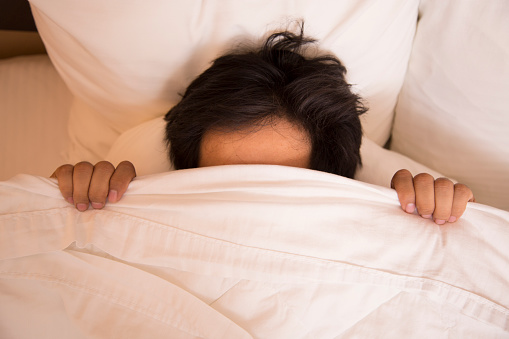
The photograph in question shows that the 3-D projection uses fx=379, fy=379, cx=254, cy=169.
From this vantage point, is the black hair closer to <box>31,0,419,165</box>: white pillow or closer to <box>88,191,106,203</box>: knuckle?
<box>31,0,419,165</box>: white pillow

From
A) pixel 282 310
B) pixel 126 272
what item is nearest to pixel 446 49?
pixel 282 310

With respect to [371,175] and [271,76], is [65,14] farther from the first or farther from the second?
[371,175]

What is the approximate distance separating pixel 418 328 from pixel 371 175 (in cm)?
34

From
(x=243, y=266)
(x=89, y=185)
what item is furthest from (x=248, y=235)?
(x=89, y=185)

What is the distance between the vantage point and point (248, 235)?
1.92ft

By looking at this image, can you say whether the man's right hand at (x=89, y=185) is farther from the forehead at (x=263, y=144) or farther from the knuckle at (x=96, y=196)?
the forehead at (x=263, y=144)

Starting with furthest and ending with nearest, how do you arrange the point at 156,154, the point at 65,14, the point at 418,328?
1. the point at 156,154
2. the point at 65,14
3. the point at 418,328

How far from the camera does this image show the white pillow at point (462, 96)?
0.70 meters

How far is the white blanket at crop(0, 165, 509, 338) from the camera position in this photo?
56cm

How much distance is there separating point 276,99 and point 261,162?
0.12 meters

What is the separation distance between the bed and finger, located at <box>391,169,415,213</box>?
16mm

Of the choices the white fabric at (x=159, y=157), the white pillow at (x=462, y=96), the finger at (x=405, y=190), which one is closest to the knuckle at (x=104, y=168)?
the white fabric at (x=159, y=157)

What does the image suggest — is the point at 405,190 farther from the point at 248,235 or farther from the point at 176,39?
the point at 176,39

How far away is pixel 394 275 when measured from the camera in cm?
58
